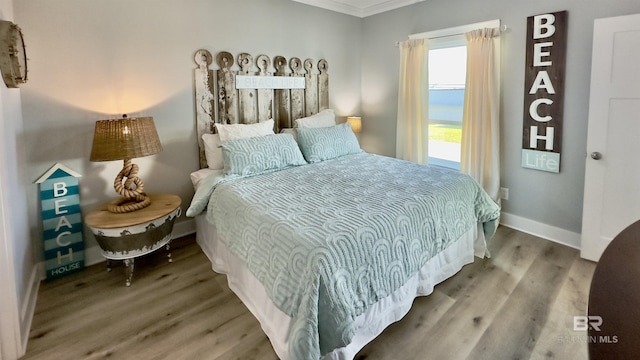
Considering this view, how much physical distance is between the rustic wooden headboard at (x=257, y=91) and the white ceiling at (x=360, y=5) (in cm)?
64

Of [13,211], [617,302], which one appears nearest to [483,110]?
[617,302]

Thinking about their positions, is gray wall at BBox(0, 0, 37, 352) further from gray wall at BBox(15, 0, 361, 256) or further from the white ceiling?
the white ceiling

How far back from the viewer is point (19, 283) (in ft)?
6.13

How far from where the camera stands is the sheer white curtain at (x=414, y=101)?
3725mm

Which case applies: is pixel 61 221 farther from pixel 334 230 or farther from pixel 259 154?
pixel 334 230

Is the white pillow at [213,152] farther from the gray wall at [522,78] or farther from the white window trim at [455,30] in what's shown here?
the white window trim at [455,30]

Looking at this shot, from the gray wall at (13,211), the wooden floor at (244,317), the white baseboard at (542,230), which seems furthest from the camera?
the white baseboard at (542,230)

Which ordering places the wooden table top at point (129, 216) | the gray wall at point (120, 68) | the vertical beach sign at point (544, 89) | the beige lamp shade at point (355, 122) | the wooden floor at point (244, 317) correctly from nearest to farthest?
1. the wooden floor at point (244, 317)
2. the wooden table top at point (129, 216)
3. the gray wall at point (120, 68)
4. the vertical beach sign at point (544, 89)
5. the beige lamp shade at point (355, 122)

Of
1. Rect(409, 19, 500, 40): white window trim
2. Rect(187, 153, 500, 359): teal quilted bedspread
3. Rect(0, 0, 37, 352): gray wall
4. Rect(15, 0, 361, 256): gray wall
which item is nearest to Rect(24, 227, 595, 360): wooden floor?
Rect(0, 0, 37, 352): gray wall

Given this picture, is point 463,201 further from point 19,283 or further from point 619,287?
point 19,283

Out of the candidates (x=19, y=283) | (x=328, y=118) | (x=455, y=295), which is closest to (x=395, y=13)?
(x=328, y=118)

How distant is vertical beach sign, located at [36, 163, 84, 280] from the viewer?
2.40 m

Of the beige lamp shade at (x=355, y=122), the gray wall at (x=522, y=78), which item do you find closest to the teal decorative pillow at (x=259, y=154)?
the beige lamp shade at (x=355, y=122)

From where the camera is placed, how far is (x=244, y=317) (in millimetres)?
2023
